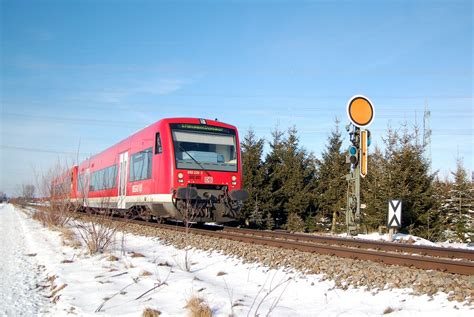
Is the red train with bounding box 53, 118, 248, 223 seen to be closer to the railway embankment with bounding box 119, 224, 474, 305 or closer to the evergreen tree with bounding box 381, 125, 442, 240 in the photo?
the railway embankment with bounding box 119, 224, 474, 305

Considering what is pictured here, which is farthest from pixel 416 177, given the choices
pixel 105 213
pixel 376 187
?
pixel 105 213

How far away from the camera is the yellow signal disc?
13.6m

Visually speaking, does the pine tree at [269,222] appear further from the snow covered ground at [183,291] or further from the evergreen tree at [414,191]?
the snow covered ground at [183,291]

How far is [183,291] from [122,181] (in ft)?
37.0

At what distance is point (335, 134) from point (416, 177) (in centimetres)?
985

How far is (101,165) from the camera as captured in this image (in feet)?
69.1

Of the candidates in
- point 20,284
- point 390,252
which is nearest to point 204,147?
point 390,252

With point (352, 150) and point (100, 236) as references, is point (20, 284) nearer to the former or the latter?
point (100, 236)

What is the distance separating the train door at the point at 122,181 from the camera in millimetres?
15982

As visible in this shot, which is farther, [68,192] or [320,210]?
[320,210]

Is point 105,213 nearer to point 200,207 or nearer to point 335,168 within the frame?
point 200,207

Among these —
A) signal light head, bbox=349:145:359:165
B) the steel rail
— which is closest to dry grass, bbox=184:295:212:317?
the steel rail

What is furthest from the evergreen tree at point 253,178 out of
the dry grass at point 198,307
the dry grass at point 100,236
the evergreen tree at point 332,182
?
the dry grass at point 198,307

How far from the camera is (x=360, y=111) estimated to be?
1379 cm
